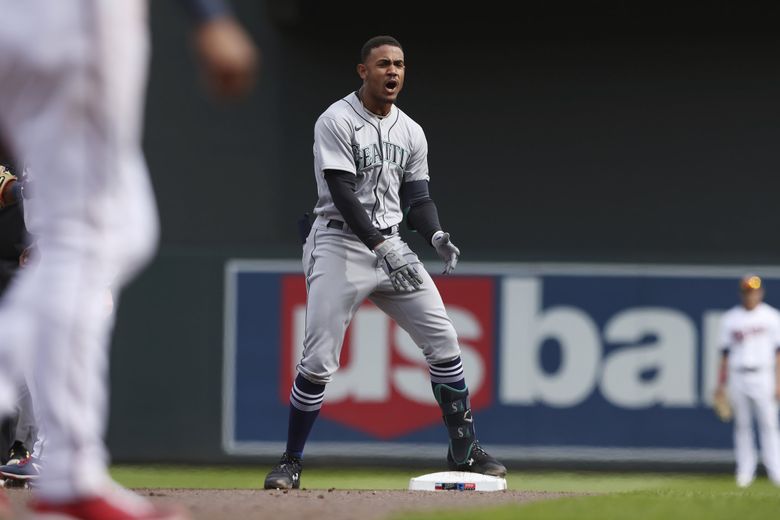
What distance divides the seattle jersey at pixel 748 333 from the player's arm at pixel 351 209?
4790 millimetres

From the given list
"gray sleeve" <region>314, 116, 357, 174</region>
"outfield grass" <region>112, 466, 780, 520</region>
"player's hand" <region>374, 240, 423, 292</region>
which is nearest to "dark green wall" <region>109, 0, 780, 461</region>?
"outfield grass" <region>112, 466, 780, 520</region>

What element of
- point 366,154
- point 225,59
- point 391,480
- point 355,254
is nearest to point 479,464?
point 355,254

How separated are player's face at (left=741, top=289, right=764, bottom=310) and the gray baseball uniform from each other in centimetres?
439

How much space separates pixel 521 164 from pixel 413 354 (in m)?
2.44

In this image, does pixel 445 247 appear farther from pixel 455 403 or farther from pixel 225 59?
pixel 225 59

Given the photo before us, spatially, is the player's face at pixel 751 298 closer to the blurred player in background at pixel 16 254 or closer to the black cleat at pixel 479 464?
the black cleat at pixel 479 464

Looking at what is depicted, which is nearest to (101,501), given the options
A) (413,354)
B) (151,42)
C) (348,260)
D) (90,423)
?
(90,423)

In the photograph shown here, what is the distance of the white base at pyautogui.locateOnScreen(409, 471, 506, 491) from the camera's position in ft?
17.0

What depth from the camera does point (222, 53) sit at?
246 centimetres

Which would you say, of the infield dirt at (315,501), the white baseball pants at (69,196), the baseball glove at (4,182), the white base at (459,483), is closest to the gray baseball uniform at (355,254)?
the white base at (459,483)

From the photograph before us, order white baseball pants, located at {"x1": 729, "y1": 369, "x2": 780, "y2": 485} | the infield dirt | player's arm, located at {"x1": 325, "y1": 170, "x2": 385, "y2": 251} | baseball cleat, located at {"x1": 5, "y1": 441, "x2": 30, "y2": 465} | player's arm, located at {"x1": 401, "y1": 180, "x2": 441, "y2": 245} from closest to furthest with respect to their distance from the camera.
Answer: the infield dirt
player's arm, located at {"x1": 325, "y1": 170, "x2": 385, "y2": 251}
player's arm, located at {"x1": 401, "y1": 180, "x2": 441, "y2": 245}
baseball cleat, located at {"x1": 5, "y1": 441, "x2": 30, "y2": 465}
white baseball pants, located at {"x1": 729, "y1": 369, "x2": 780, "y2": 485}

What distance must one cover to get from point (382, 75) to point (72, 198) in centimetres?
291

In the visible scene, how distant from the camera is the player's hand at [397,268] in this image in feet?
16.9

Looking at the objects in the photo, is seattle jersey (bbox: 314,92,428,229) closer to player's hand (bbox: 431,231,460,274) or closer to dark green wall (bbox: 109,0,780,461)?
player's hand (bbox: 431,231,460,274)
